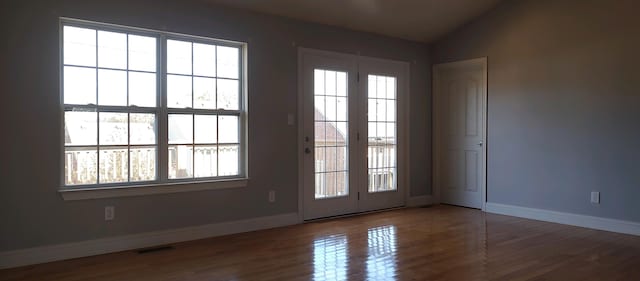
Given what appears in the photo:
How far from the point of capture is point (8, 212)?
342 centimetres

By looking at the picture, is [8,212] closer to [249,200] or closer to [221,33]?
[249,200]

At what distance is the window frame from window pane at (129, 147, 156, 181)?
37mm

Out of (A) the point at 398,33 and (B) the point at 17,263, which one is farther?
(A) the point at 398,33

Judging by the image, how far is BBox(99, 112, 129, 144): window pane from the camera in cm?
383

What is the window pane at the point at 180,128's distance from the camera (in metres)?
4.20

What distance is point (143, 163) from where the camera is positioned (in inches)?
160

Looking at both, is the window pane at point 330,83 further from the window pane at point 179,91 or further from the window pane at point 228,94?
the window pane at point 179,91

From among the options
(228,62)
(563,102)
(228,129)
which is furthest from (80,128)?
(563,102)

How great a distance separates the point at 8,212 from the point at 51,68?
47.0 inches

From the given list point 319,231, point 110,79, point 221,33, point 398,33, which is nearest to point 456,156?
point 398,33

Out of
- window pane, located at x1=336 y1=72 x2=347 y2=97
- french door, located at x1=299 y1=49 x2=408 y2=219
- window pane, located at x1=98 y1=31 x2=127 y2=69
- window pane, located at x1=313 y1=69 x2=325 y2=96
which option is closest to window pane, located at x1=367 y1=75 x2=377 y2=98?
french door, located at x1=299 y1=49 x2=408 y2=219

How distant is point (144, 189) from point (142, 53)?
4.14 ft

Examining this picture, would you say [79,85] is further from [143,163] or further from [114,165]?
[143,163]

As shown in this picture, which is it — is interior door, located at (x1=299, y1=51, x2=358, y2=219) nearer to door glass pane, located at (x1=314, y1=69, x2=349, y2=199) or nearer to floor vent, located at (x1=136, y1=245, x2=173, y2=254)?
door glass pane, located at (x1=314, y1=69, x2=349, y2=199)
